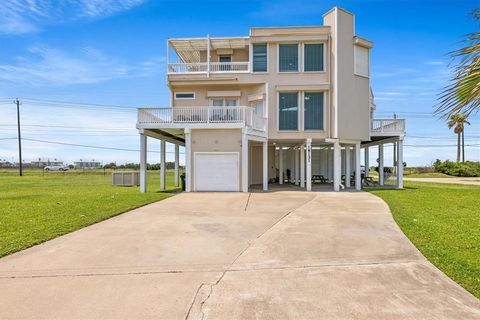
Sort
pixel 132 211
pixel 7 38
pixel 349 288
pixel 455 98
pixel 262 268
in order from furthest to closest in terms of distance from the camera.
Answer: pixel 7 38
pixel 132 211
pixel 262 268
pixel 349 288
pixel 455 98

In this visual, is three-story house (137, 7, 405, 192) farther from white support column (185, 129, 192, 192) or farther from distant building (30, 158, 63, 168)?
distant building (30, 158, 63, 168)

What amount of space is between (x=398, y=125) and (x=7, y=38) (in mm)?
23941

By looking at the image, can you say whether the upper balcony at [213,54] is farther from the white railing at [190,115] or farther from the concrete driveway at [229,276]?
the concrete driveway at [229,276]

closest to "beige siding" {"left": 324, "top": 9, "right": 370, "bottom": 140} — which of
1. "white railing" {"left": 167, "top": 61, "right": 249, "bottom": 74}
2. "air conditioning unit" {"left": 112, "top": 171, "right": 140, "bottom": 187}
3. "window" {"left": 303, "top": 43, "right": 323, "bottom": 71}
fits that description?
"window" {"left": 303, "top": 43, "right": 323, "bottom": 71}

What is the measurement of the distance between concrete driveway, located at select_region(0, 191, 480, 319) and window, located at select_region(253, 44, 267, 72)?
1397 centimetres

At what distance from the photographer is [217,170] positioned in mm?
17703

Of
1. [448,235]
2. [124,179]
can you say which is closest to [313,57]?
[448,235]

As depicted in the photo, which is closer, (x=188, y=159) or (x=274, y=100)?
(x=188, y=159)

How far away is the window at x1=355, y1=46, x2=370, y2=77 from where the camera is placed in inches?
786

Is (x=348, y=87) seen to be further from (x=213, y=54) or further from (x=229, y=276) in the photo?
(x=229, y=276)

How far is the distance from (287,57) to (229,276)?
17.5 metres

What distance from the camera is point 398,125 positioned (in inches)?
827

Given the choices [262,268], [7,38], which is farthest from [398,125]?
[7,38]

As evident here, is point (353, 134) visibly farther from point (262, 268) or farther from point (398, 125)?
point (262, 268)
